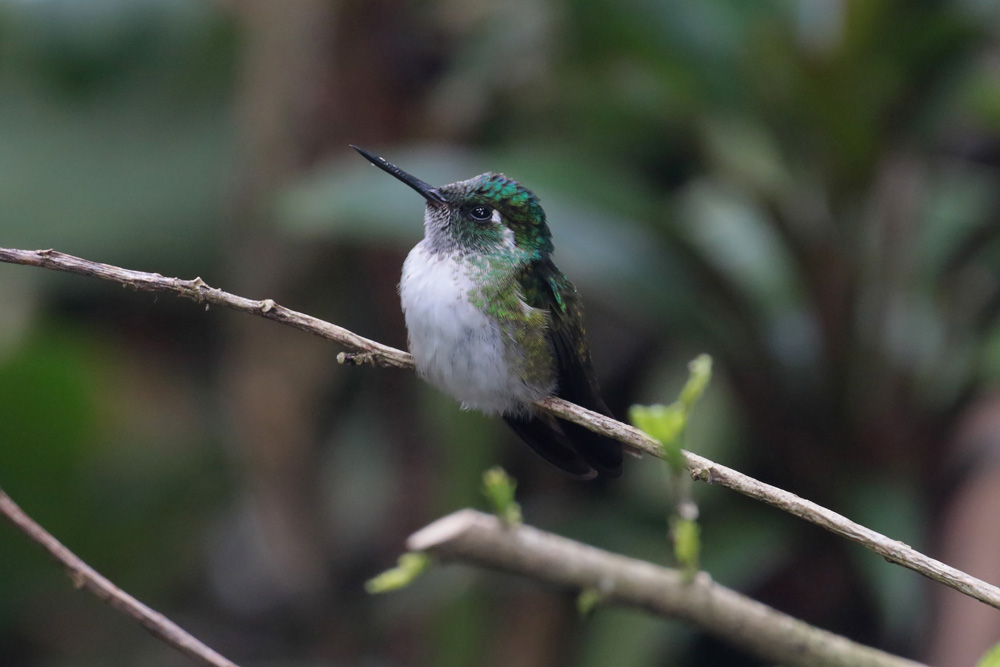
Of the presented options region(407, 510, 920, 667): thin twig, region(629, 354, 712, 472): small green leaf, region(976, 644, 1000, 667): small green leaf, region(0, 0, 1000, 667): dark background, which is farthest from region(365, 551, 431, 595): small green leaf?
region(0, 0, 1000, 667): dark background

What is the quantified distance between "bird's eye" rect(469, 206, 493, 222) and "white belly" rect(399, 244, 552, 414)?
0.48ft

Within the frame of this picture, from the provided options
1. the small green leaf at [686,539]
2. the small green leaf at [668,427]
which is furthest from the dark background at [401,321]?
the small green leaf at [668,427]

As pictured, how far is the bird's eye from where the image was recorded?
1.70 metres

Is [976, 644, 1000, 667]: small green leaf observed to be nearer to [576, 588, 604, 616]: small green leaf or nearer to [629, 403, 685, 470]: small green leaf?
[629, 403, 685, 470]: small green leaf

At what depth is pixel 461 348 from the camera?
5.05ft

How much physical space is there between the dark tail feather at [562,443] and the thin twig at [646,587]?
201 mm

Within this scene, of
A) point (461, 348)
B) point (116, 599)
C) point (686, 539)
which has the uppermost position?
point (461, 348)

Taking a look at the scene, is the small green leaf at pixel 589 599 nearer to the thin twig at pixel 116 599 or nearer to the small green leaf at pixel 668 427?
the small green leaf at pixel 668 427

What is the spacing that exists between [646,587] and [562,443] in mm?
341

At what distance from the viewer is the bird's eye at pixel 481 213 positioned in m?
1.70

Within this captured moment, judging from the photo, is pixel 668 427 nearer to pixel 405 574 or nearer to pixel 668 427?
pixel 668 427

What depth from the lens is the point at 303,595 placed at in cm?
342

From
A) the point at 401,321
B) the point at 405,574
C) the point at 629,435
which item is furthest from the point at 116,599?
the point at 401,321

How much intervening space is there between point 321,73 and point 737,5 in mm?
1432
